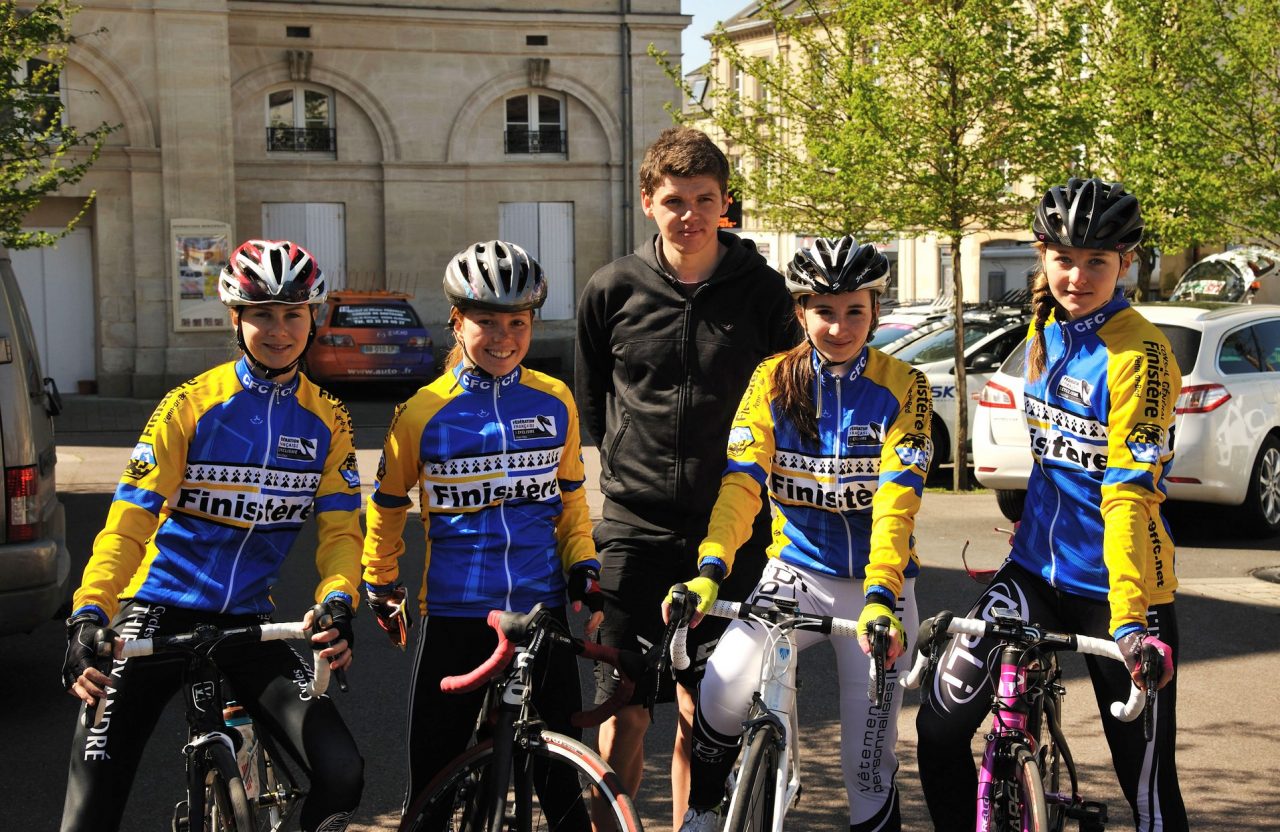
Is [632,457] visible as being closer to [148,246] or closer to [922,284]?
[148,246]

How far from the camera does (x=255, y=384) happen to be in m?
4.02

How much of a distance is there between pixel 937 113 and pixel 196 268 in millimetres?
17564

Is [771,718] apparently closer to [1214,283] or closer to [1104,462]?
[1104,462]

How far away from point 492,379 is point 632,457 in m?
0.76

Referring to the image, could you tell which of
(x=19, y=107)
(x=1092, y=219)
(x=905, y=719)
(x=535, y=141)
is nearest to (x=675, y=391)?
(x=1092, y=219)

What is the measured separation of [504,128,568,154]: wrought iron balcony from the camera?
33.7 metres

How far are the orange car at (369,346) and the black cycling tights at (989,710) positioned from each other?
2162 cm

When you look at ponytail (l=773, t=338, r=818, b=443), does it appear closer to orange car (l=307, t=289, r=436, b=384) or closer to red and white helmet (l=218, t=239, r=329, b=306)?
red and white helmet (l=218, t=239, r=329, b=306)

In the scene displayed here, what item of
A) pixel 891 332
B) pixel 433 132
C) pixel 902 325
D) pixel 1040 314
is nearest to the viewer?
pixel 1040 314

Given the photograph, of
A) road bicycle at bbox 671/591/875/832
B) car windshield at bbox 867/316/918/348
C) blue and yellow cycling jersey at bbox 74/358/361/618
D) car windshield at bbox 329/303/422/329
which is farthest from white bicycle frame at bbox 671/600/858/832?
car windshield at bbox 329/303/422/329

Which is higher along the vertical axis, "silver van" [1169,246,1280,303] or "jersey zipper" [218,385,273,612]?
"silver van" [1169,246,1280,303]

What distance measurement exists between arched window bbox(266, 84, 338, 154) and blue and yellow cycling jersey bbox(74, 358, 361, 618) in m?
29.6

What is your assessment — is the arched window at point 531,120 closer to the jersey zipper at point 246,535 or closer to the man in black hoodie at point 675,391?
the man in black hoodie at point 675,391

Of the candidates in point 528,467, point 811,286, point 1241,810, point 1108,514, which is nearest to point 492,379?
point 528,467
